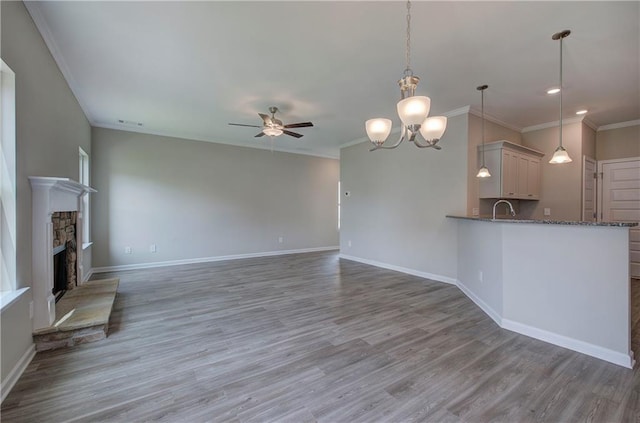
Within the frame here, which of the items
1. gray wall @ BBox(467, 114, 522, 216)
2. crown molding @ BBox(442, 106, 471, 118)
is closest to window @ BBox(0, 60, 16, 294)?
crown molding @ BBox(442, 106, 471, 118)

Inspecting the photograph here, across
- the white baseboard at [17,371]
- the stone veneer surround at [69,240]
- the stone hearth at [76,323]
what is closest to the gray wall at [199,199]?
the stone veneer surround at [69,240]

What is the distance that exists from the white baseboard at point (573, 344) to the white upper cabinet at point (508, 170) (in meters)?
2.30

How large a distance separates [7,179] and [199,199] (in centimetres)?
437

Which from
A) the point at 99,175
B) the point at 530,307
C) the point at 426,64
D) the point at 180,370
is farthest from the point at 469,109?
the point at 99,175

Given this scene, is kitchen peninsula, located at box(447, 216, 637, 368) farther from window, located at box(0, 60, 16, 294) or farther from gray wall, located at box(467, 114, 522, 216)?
window, located at box(0, 60, 16, 294)

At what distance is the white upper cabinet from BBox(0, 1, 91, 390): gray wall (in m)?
5.56

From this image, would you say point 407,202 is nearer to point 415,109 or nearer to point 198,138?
point 415,109

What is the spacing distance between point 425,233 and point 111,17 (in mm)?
5029

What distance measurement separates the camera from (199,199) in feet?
21.0

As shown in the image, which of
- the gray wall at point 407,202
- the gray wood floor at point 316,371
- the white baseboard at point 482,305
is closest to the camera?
the gray wood floor at point 316,371

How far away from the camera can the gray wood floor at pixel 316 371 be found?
5.74ft

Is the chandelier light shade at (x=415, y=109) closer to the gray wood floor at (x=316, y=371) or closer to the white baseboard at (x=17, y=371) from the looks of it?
the gray wood floor at (x=316, y=371)

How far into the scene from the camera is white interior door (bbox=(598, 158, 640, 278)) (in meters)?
4.87

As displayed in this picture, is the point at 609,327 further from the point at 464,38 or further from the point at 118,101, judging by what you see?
the point at 118,101
